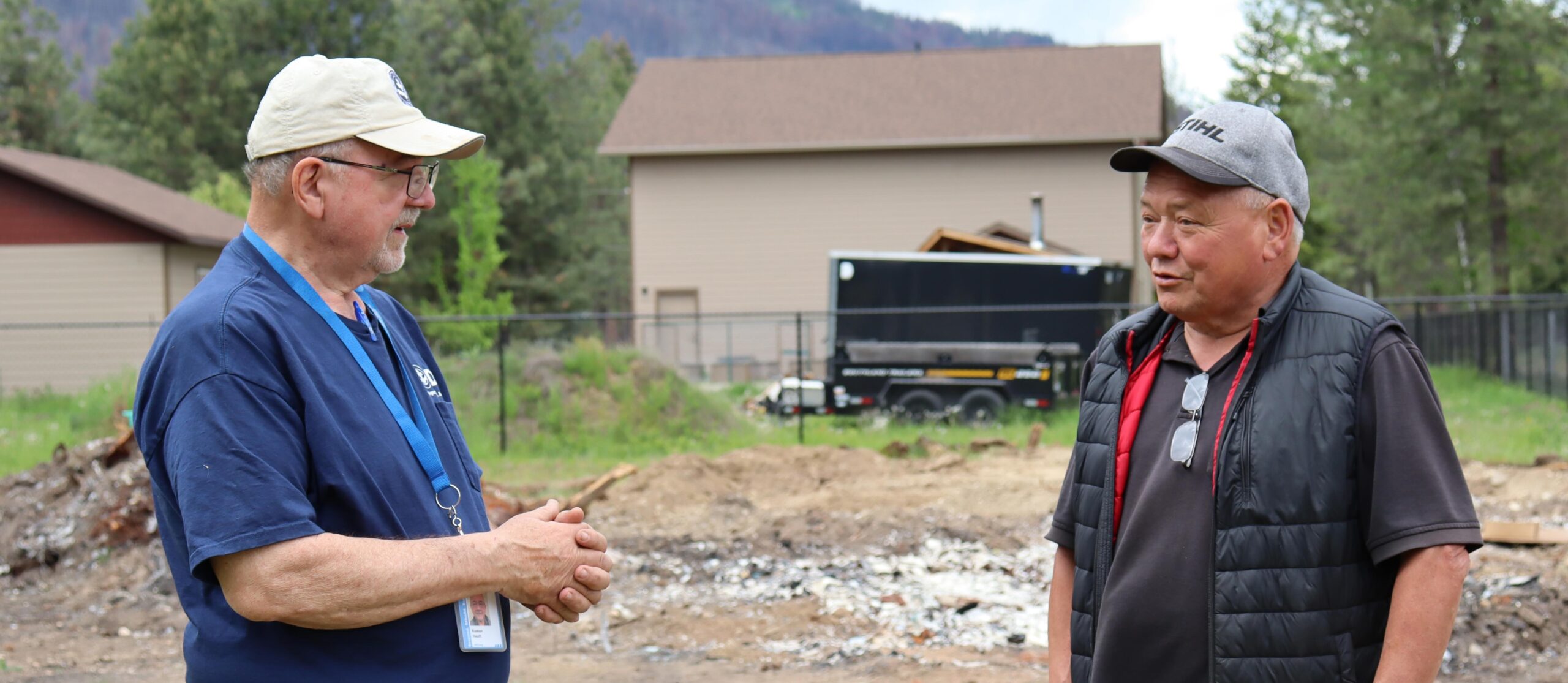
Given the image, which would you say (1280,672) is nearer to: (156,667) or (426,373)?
(426,373)

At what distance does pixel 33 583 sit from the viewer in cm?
998

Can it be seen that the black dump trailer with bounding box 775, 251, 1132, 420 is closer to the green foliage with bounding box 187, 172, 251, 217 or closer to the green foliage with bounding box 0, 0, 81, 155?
the green foliage with bounding box 187, 172, 251, 217

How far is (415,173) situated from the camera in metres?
2.76

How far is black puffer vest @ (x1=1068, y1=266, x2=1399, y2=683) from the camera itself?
2.54 metres

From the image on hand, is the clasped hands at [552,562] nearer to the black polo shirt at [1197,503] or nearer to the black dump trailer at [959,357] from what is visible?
the black polo shirt at [1197,503]

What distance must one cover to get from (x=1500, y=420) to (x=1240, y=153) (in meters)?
16.3

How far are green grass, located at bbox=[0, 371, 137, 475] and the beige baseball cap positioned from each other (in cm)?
1278

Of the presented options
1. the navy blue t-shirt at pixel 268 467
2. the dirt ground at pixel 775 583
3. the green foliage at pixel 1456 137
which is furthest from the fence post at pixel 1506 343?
the navy blue t-shirt at pixel 268 467

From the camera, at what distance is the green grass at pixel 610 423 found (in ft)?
49.9

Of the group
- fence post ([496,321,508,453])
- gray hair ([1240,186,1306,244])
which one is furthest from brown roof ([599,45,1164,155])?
gray hair ([1240,186,1306,244])

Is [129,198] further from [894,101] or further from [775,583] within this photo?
[775,583]

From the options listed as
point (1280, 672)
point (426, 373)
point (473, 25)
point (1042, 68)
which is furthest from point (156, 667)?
point (473, 25)

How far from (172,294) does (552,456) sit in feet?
49.7

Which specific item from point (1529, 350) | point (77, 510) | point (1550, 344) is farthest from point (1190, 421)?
point (1529, 350)
